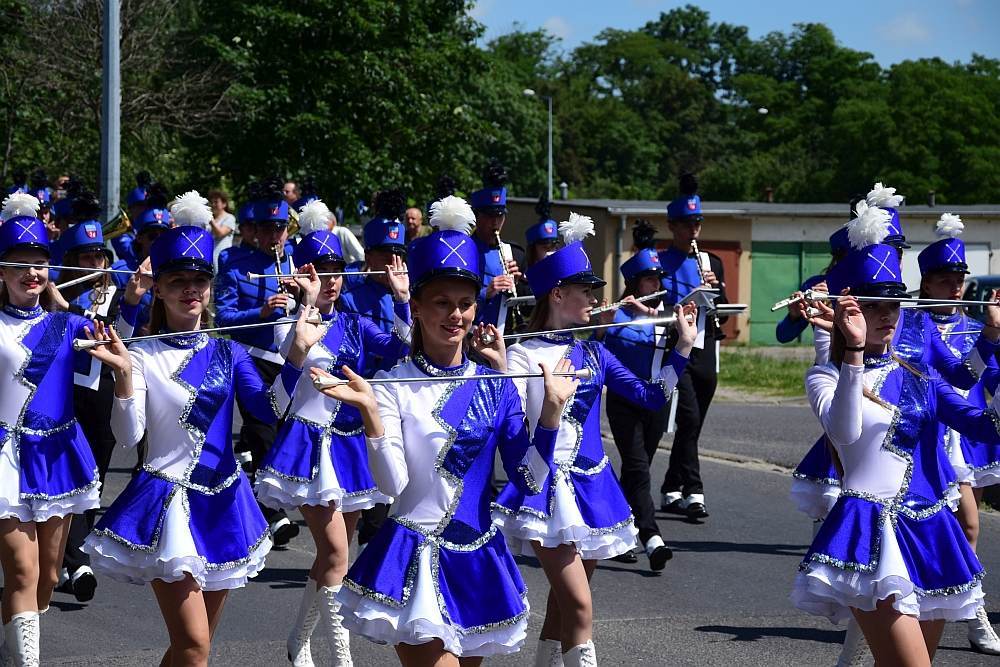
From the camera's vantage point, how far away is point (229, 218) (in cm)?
1462


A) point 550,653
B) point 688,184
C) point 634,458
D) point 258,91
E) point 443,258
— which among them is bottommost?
point 550,653

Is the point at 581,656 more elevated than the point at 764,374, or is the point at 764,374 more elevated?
the point at 581,656

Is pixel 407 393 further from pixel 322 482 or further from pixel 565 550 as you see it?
pixel 322 482

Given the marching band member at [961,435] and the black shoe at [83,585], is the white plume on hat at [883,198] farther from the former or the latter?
the black shoe at [83,585]

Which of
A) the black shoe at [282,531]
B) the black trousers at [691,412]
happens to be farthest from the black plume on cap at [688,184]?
the black shoe at [282,531]

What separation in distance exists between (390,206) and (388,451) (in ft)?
14.1

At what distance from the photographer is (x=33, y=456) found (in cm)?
636

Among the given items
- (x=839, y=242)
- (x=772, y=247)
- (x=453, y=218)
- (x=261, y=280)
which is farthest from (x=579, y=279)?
(x=772, y=247)

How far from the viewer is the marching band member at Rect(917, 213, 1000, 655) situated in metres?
7.27

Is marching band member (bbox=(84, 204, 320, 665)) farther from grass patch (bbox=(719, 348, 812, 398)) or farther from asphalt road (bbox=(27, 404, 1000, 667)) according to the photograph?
grass patch (bbox=(719, 348, 812, 398))

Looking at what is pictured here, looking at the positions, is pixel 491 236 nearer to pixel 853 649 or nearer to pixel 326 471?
pixel 326 471

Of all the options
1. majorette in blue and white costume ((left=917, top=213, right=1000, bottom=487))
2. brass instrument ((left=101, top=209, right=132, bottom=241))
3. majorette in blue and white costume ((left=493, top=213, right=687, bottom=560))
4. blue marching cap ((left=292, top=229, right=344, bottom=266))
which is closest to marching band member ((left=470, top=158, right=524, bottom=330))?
blue marching cap ((left=292, top=229, right=344, bottom=266))

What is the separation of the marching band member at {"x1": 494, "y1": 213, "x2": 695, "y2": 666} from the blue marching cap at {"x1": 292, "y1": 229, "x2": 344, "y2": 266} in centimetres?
237

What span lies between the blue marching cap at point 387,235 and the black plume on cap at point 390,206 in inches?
1.4
